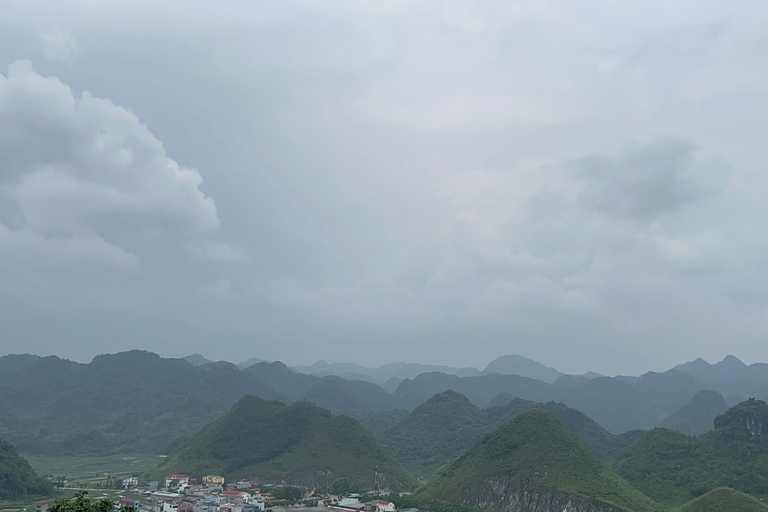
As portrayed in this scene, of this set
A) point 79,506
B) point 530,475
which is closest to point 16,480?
point 530,475

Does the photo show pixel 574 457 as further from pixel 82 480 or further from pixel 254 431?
pixel 82 480

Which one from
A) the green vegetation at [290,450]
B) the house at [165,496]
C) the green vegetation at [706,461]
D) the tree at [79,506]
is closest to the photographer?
the tree at [79,506]

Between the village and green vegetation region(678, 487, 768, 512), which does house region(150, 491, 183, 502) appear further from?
green vegetation region(678, 487, 768, 512)

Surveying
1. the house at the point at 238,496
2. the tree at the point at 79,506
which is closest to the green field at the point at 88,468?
the house at the point at 238,496

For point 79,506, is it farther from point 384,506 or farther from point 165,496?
point 165,496

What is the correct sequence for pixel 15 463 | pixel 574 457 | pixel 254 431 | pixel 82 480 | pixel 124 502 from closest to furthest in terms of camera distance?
pixel 124 502, pixel 574 457, pixel 15 463, pixel 82 480, pixel 254 431

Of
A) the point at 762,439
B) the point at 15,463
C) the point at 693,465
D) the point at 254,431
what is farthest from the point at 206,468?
the point at 762,439

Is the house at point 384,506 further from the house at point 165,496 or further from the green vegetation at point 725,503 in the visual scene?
the green vegetation at point 725,503
